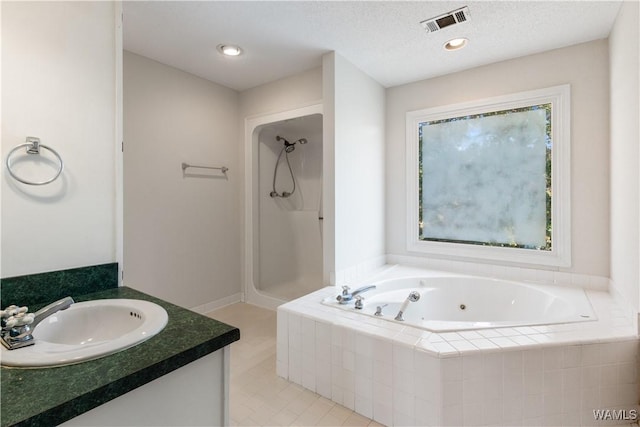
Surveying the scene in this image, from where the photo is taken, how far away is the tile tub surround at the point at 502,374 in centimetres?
147

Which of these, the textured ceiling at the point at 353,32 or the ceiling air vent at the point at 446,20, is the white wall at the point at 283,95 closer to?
the textured ceiling at the point at 353,32

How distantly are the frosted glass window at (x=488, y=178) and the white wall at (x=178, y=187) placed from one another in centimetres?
206

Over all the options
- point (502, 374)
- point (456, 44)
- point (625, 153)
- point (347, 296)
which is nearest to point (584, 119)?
point (625, 153)

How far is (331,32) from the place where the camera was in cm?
213

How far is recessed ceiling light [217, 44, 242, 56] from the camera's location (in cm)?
238

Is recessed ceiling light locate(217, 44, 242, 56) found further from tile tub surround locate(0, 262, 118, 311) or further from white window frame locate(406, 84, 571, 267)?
tile tub surround locate(0, 262, 118, 311)

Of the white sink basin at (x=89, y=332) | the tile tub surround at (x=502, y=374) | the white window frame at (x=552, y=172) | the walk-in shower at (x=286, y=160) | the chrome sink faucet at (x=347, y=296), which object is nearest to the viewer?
the white sink basin at (x=89, y=332)

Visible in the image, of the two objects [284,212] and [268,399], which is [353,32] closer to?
[284,212]

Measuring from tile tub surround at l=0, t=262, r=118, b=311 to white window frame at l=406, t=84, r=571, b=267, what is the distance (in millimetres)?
2594

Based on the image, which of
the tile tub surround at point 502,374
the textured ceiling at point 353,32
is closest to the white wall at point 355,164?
the textured ceiling at point 353,32

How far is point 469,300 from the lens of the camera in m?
2.55

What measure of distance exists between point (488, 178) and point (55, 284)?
119 inches

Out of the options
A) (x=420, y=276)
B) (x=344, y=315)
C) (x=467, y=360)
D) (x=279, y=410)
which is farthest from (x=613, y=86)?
(x=279, y=410)

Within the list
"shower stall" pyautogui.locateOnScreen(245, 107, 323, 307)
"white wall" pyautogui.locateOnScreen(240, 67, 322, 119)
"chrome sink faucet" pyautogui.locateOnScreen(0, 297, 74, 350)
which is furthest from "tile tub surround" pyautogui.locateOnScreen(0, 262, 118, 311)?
"white wall" pyautogui.locateOnScreen(240, 67, 322, 119)
